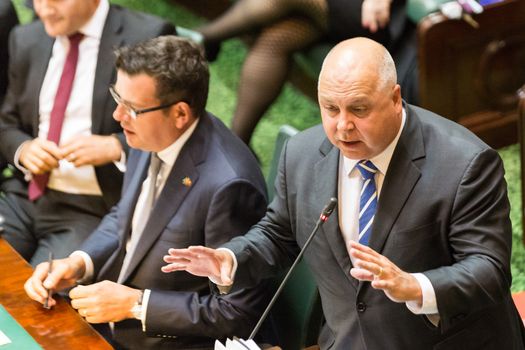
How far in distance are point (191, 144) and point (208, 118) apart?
0.11m

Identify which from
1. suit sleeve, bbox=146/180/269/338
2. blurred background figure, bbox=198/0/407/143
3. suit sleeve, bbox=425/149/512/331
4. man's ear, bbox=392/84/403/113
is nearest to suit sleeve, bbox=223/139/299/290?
suit sleeve, bbox=146/180/269/338

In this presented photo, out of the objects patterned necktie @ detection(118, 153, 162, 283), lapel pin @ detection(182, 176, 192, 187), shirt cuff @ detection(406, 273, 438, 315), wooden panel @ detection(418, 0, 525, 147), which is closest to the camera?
shirt cuff @ detection(406, 273, 438, 315)

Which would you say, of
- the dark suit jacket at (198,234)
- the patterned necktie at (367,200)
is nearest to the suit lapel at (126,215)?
the dark suit jacket at (198,234)

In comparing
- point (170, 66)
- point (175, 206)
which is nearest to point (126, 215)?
point (175, 206)

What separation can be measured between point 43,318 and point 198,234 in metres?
0.45

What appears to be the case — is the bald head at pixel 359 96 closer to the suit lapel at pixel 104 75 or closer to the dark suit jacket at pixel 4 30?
the suit lapel at pixel 104 75

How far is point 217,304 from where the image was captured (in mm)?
2668

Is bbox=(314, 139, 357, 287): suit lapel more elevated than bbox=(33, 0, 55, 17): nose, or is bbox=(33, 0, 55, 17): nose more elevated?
bbox=(33, 0, 55, 17): nose

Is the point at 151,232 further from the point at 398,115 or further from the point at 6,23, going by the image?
the point at 6,23

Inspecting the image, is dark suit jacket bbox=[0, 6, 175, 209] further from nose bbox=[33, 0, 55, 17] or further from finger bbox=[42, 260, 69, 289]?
finger bbox=[42, 260, 69, 289]

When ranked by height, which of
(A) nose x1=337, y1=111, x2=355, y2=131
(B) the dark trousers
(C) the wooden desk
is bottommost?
(B) the dark trousers

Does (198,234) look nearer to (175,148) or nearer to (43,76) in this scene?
(175,148)

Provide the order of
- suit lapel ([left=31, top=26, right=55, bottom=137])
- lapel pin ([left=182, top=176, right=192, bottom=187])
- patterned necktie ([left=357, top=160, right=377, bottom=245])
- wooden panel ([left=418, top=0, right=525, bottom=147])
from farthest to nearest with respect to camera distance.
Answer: wooden panel ([left=418, top=0, right=525, bottom=147])
suit lapel ([left=31, top=26, right=55, bottom=137])
lapel pin ([left=182, top=176, right=192, bottom=187])
patterned necktie ([left=357, top=160, right=377, bottom=245])

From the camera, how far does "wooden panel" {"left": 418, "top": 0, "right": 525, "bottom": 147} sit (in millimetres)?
4160
